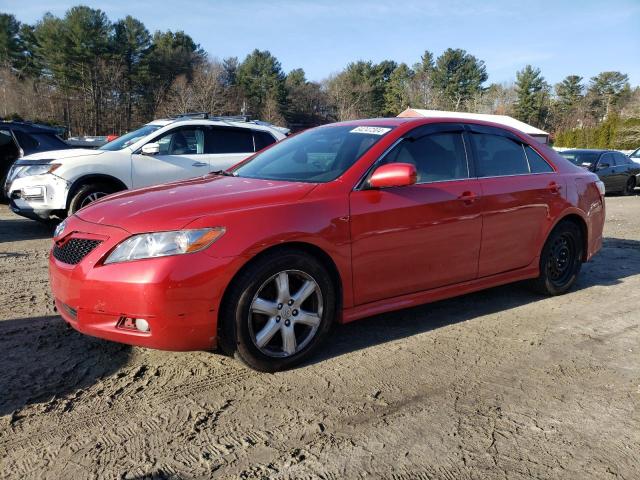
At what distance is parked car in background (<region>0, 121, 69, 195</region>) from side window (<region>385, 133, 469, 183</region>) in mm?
8910

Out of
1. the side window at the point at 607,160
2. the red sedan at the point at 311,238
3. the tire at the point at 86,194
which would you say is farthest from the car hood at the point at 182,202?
the side window at the point at 607,160

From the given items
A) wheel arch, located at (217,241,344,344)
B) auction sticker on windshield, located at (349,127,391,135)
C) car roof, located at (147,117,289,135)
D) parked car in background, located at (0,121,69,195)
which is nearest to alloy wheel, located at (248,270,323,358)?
wheel arch, located at (217,241,344,344)

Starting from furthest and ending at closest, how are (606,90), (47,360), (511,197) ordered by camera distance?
(606,90)
(511,197)
(47,360)

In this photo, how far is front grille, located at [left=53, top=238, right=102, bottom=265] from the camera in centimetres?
316

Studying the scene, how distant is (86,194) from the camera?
753 cm

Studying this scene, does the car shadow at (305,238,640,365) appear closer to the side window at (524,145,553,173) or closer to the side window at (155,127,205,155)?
the side window at (524,145,553,173)

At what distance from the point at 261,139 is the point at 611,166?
12.8 m

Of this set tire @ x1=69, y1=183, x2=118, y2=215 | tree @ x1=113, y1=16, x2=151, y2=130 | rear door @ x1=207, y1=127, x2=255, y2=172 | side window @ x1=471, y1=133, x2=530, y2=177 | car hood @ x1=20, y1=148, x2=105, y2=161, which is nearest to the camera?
side window @ x1=471, y1=133, x2=530, y2=177

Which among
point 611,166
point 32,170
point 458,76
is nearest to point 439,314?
point 32,170

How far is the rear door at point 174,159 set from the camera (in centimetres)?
806

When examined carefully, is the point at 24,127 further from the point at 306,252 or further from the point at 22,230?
the point at 306,252

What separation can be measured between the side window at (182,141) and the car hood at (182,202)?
15.7 feet

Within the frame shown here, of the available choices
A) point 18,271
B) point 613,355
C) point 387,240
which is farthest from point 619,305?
point 18,271

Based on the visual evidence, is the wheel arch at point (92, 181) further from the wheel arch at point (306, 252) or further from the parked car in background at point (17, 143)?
the wheel arch at point (306, 252)
